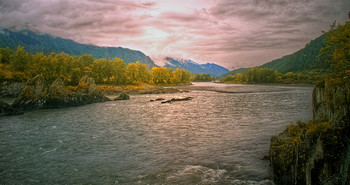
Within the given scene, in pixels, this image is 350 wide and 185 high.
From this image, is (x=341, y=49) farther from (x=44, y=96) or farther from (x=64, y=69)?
(x=64, y=69)

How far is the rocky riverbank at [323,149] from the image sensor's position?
31.5 feet

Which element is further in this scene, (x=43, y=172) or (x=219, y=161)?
(x=219, y=161)

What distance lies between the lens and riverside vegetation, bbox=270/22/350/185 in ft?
31.5

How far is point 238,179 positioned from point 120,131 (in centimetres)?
1751

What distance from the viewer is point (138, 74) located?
14238cm

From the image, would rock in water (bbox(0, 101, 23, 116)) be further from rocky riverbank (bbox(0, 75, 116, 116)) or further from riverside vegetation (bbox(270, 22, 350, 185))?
riverside vegetation (bbox(270, 22, 350, 185))

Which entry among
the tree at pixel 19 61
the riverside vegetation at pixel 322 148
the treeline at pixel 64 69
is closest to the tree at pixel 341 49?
the riverside vegetation at pixel 322 148

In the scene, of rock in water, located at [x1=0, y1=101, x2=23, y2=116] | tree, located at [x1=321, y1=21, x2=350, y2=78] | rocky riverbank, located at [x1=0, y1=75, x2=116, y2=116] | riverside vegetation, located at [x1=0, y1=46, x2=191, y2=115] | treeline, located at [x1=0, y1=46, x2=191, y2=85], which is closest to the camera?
tree, located at [x1=321, y1=21, x2=350, y2=78]

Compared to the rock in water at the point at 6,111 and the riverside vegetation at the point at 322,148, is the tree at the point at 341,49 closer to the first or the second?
the riverside vegetation at the point at 322,148

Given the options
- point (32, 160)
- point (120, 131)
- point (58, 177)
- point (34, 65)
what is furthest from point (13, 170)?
point (34, 65)

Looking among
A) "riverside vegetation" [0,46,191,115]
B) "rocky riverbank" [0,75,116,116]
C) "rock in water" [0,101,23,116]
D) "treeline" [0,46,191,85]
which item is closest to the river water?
"rock in water" [0,101,23,116]

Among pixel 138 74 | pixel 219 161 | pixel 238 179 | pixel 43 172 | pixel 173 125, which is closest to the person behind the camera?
pixel 238 179

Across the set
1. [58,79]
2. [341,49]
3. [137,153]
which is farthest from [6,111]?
[341,49]

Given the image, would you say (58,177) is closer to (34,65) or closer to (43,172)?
(43,172)
